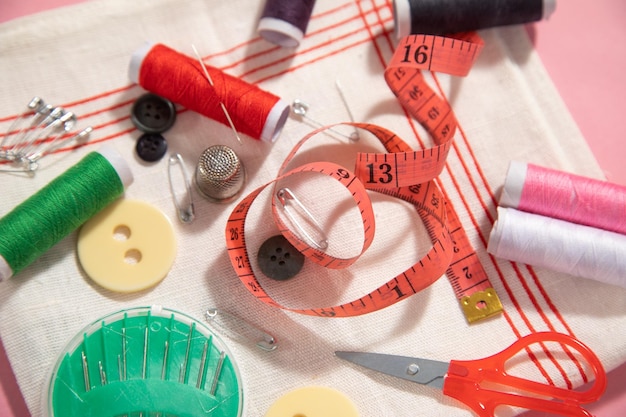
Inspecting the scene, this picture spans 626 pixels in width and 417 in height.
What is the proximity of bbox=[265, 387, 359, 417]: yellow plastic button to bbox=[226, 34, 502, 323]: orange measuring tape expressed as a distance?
252 millimetres

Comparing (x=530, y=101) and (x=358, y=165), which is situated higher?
(x=530, y=101)

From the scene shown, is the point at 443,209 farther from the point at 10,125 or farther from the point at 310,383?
the point at 10,125

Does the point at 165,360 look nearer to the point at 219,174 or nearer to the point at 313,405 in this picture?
the point at 313,405

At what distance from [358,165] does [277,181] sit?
27 centimetres

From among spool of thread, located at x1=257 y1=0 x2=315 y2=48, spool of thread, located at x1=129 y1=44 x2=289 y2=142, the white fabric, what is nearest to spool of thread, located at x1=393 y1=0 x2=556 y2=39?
the white fabric

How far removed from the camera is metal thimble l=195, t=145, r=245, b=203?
2098 mm

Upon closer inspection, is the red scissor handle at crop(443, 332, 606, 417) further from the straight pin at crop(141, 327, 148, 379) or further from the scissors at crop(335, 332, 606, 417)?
the straight pin at crop(141, 327, 148, 379)

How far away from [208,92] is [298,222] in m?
0.52

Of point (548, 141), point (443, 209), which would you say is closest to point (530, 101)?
point (548, 141)

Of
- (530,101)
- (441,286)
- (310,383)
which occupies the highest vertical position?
(530,101)

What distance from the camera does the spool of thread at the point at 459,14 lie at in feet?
7.42

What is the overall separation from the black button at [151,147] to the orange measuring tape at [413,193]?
348 millimetres

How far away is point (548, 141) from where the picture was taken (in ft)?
7.48

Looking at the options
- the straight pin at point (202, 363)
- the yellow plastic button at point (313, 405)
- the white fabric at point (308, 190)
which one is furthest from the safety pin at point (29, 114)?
the yellow plastic button at point (313, 405)
